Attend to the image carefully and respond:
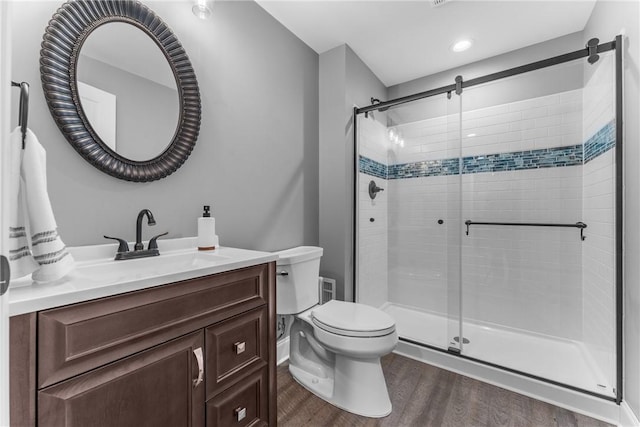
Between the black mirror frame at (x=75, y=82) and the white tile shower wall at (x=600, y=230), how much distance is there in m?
2.26

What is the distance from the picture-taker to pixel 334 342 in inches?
59.3

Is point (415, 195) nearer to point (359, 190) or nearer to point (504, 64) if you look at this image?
point (359, 190)

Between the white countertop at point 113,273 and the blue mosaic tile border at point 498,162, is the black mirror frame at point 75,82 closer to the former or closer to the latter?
the white countertop at point 113,273

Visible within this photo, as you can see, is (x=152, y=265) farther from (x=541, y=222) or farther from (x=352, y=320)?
(x=541, y=222)

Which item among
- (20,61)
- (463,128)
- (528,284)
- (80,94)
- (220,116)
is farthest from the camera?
(463,128)

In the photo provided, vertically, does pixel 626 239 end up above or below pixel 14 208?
below

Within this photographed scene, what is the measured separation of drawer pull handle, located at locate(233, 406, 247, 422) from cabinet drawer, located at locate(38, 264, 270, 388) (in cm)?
37

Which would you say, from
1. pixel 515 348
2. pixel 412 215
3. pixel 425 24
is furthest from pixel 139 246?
pixel 515 348

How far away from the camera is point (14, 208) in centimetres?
72

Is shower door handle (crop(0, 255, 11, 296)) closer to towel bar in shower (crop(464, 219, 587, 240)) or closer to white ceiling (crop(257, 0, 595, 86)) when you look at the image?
white ceiling (crop(257, 0, 595, 86))

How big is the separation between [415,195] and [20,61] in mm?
2529

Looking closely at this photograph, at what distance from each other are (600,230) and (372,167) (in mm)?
1570

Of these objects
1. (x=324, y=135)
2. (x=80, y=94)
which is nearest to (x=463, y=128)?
(x=324, y=135)

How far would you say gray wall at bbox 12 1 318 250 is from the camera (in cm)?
104
